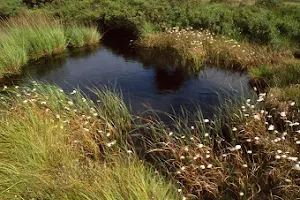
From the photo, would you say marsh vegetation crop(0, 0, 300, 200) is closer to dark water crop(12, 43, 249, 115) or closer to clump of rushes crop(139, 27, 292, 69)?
clump of rushes crop(139, 27, 292, 69)

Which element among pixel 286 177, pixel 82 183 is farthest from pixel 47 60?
pixel 286 177

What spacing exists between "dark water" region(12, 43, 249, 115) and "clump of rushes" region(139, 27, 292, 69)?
0.70 metres

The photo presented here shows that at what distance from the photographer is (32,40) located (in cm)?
1287

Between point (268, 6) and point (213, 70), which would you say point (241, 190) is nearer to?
point (213, 70)

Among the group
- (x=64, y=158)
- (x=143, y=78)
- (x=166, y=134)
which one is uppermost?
(x=166, y=134)

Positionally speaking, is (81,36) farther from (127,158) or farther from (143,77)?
(127,158)

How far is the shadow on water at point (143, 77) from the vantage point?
9.22 m

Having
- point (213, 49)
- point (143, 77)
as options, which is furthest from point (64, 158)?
point (213, 49)

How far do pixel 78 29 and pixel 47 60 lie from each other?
2.87 metres

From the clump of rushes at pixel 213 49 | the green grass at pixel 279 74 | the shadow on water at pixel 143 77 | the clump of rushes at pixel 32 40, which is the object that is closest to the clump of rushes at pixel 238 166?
the shadow on water at pixel 143 77

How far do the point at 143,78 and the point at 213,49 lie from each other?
3538 millimetres

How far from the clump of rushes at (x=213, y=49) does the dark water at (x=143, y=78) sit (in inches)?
27.5

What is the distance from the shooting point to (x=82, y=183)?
4234mm

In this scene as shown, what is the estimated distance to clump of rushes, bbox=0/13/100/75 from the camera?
11258mm
